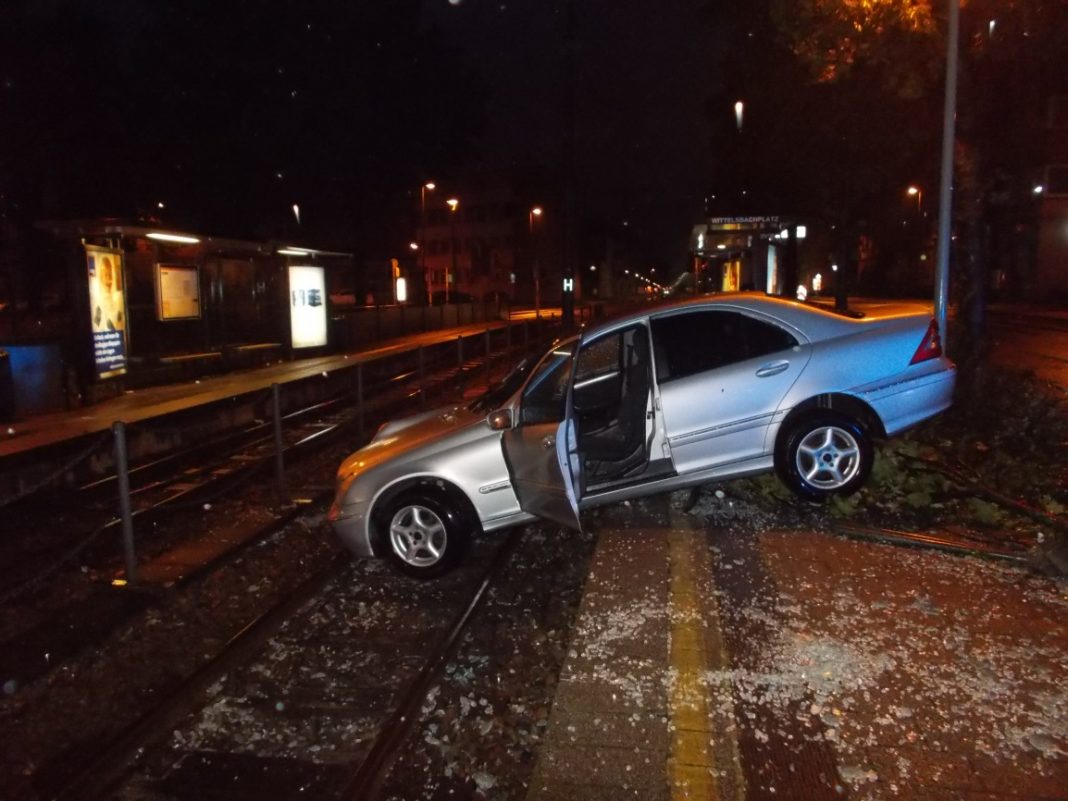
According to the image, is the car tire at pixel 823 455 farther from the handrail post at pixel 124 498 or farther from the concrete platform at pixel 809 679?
the handrail post at pixel 124 498

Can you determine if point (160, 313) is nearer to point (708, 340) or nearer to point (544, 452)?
point (708, 340)

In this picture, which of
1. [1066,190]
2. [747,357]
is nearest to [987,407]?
[747,357]

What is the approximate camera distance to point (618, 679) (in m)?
4.71

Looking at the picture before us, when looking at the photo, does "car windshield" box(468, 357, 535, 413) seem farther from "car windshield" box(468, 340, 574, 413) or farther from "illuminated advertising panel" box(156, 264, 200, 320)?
"illuminated advertising panel" box(156, 264, 200, 320)

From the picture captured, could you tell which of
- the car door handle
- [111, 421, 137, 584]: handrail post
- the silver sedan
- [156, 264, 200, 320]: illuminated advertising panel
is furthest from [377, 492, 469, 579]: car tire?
[156, 264, 200, 320]: illuminated advertising panel

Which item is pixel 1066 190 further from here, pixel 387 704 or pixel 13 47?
pixel 387 704

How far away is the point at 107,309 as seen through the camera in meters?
17.5

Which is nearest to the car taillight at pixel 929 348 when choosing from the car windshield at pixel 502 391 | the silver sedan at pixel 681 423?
the silver sedan at pixel 681 423

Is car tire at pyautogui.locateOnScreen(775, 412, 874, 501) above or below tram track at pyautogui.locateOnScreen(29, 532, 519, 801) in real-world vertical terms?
above

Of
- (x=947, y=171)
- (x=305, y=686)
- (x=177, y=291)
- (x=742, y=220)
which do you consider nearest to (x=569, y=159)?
(x=742, y=220)

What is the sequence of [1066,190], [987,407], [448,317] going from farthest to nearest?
1. [1066,190]
2. [448,317]
3. [987,407]

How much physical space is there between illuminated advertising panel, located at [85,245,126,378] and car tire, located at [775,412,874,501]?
14116mm

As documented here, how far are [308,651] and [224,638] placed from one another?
2.15 ft

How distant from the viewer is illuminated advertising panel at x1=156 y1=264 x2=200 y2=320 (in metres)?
19.8
